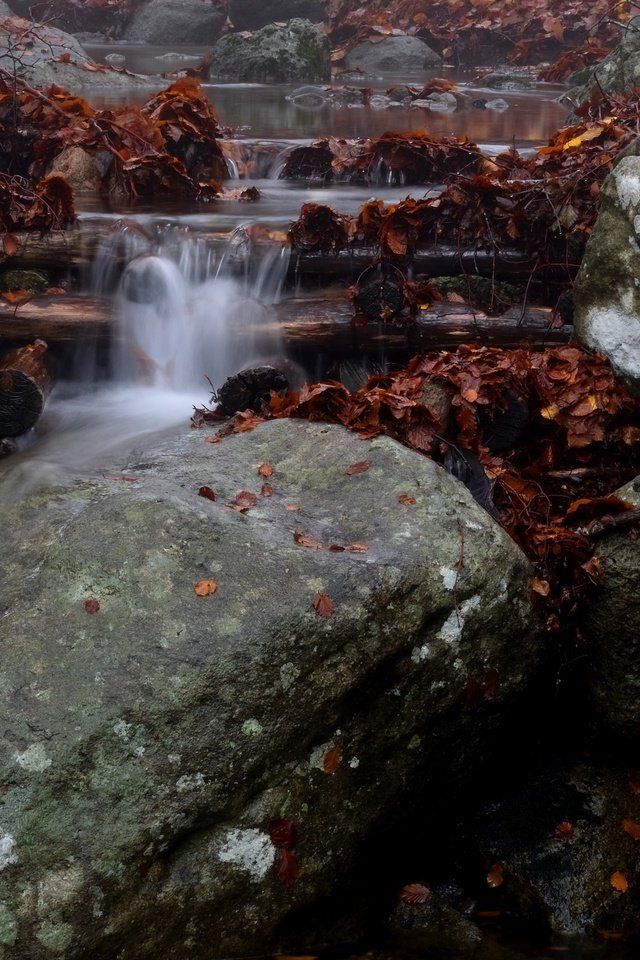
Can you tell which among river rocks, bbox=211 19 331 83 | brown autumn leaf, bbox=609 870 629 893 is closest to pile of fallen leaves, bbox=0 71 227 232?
brown autumn leaf, bbox=609 870 629 893

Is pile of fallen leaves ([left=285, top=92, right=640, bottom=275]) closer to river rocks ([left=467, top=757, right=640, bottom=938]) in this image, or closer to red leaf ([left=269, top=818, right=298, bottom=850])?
river rocks ([left=467, top=757, right=640, bottom=938])

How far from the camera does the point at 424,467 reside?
3467mm

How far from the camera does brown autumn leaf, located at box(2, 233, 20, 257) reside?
526 centimetres

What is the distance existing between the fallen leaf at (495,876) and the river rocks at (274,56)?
52.9 ft

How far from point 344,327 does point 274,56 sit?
13.6 m

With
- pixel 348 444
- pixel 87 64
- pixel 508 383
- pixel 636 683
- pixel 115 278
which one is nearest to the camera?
pixel 636 683

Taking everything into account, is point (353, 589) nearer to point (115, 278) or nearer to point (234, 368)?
point (234, 368)

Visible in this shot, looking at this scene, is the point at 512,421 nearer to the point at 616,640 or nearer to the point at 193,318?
the point at 616,640

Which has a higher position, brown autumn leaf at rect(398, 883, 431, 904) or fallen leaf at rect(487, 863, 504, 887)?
brown autumn leaf at rect(398, 883, 431, 904)

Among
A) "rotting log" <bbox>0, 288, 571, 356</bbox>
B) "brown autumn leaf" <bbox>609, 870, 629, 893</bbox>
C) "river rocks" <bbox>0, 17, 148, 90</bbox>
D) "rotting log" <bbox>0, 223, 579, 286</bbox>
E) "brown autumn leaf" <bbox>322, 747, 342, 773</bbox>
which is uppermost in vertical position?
"river rocks" <bbox>0, 17, 148, 90</bbox>

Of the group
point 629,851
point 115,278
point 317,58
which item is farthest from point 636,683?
point 317,58

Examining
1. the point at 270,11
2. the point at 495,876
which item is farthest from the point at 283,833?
the point at 270,11

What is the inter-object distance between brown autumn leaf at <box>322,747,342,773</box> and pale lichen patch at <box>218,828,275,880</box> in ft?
0.88

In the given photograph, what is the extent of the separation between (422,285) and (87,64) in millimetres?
11567
